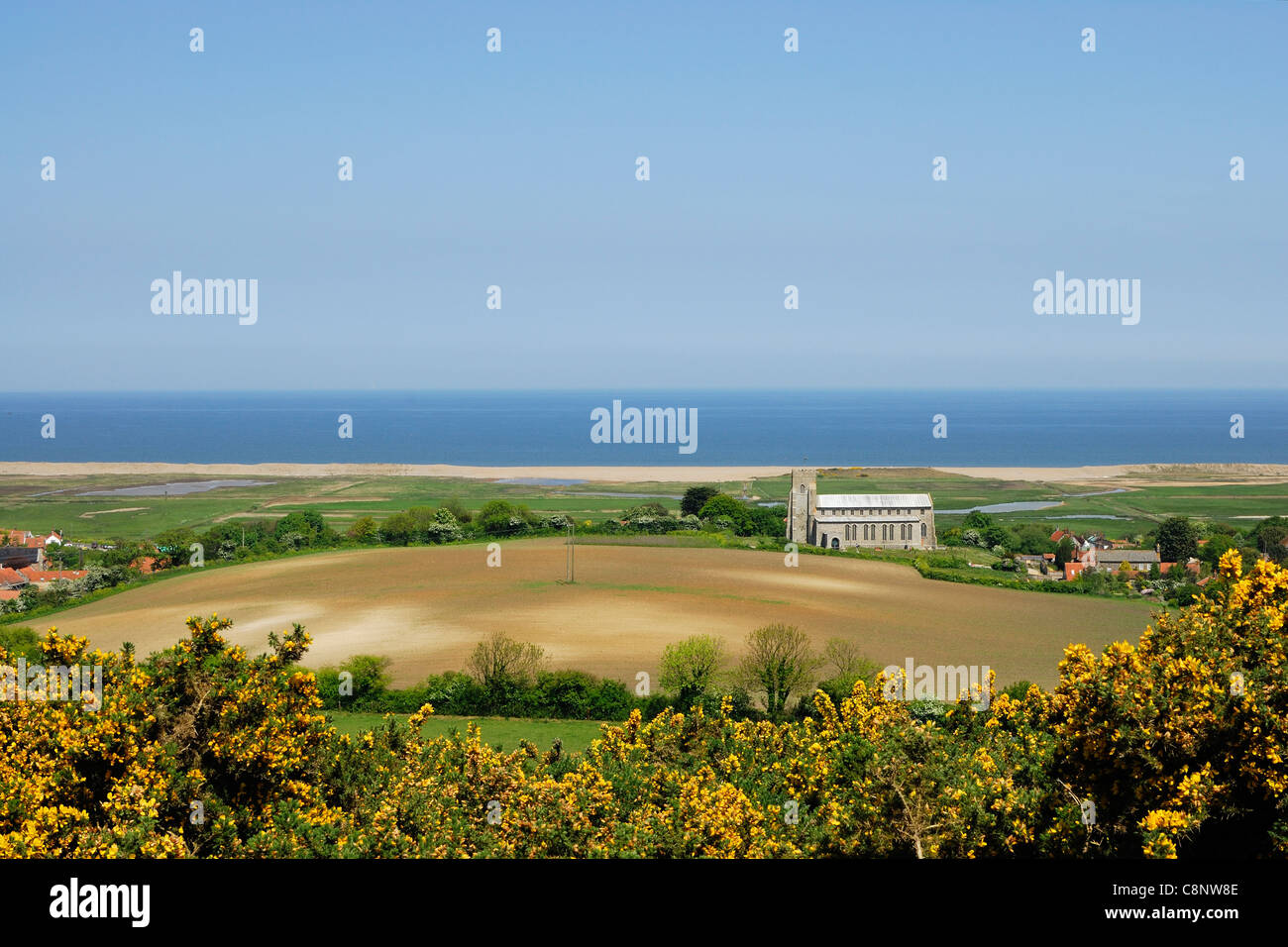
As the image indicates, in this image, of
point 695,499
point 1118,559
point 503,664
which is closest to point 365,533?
point 695,499

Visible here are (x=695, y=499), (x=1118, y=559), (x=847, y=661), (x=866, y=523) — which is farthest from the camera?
(x=695, y=499)

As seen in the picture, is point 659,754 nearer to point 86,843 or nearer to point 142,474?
point 86,843

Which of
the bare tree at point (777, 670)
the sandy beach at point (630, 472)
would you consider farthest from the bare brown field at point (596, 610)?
the sandy beach at point (630, 472)

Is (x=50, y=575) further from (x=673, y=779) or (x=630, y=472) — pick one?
(x=630, y=472)

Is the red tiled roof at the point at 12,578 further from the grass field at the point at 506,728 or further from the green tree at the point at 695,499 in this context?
the green tree at the point at 695,499

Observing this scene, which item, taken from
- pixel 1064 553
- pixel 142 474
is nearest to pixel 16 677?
pixel 1064 553

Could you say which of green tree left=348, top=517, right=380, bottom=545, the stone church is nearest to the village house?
the stone church
